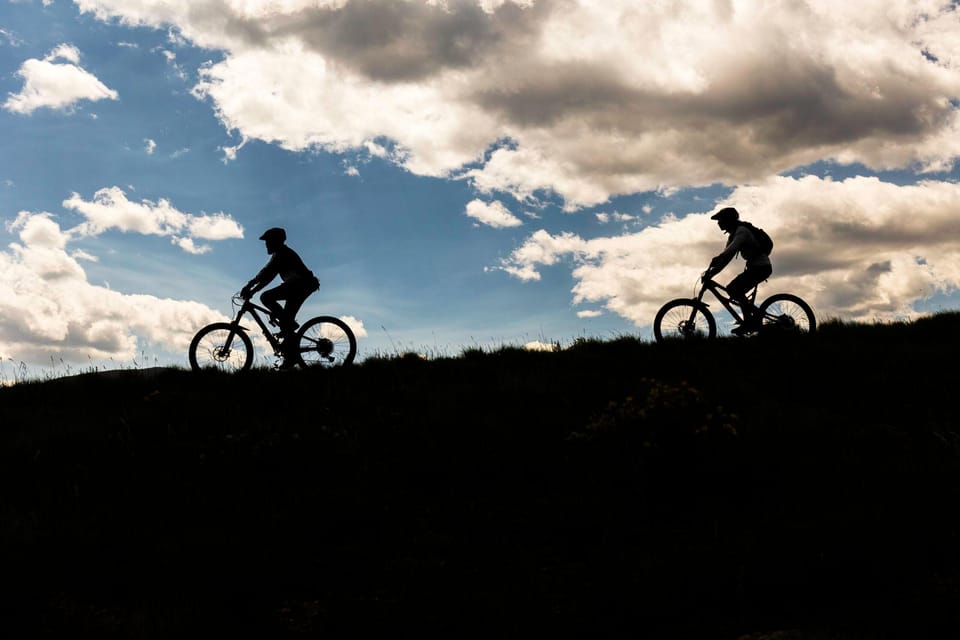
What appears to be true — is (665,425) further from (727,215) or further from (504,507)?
(727,215)

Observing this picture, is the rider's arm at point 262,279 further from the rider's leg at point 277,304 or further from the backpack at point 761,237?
the backpack at point 761,237

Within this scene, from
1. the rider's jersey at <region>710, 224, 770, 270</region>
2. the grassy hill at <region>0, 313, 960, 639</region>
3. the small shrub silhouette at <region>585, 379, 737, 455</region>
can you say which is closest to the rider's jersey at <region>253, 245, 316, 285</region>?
the grassy hill at <region>0, 313, 960, 639</region>

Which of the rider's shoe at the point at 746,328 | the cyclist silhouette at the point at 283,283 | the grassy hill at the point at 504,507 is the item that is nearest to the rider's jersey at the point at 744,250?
the rider's shoe at the point at 746,328

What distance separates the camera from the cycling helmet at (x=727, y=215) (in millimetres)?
13039

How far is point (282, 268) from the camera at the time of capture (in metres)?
12.8

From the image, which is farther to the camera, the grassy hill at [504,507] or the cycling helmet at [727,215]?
the cycling helmet at [727,215]

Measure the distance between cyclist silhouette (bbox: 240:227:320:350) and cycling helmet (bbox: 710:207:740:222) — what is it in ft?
23.8

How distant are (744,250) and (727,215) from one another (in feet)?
2.30

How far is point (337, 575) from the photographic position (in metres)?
5.60

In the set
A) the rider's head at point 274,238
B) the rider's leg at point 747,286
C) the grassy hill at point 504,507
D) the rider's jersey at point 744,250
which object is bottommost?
the grassy hill at point 504,507

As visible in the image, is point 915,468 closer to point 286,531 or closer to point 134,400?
point 286,531

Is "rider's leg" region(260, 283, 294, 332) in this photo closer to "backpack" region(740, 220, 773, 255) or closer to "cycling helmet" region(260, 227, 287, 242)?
"cycling helmet" region(260, 227, 287, 242)

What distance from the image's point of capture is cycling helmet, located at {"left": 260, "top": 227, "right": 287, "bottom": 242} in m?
12.9

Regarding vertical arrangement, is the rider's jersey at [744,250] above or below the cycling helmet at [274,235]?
below
